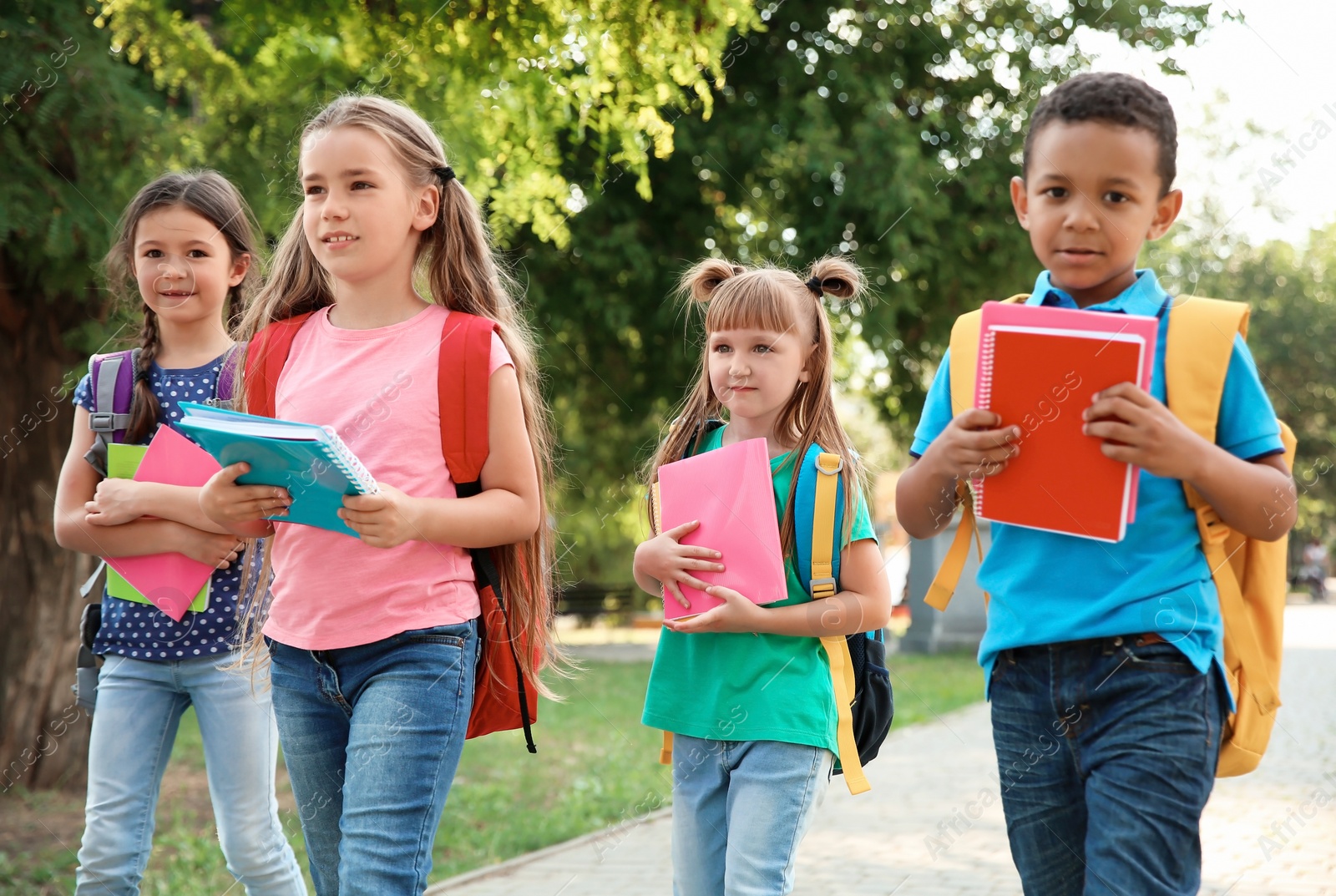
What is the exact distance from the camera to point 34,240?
5.70 meters

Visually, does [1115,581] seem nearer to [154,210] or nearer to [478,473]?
[478,473]

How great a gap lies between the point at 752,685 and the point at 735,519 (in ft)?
1.15

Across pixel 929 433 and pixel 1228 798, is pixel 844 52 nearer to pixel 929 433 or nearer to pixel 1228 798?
pixel 1228 798

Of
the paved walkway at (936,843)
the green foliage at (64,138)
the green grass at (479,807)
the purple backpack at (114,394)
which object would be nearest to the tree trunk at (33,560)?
the green grass at (479,807)

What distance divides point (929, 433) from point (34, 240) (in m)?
4.69

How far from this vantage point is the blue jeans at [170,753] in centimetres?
302

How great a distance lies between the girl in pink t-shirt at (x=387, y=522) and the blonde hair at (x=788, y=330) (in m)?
0.46

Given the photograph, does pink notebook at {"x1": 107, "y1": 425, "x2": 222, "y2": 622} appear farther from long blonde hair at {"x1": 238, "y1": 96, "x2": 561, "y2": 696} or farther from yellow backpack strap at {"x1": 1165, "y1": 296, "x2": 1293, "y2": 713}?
yellow backpack strap at {"x1": 1165, "y1": 296, "x2": 1293, "y2": 713}

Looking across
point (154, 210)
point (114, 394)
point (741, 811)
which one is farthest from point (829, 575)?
point (154, 210)

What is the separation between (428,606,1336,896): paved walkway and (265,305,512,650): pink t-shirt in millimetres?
2787

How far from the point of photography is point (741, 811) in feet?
8.66

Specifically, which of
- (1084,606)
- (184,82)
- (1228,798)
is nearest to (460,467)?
(1084,606)

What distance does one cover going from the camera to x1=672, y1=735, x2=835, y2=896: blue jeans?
102 inches

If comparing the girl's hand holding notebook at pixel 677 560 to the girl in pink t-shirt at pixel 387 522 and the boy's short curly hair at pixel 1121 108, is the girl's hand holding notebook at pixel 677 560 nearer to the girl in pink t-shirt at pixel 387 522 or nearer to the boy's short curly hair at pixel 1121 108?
the girl in pink t-shirt at pixel 387 522
